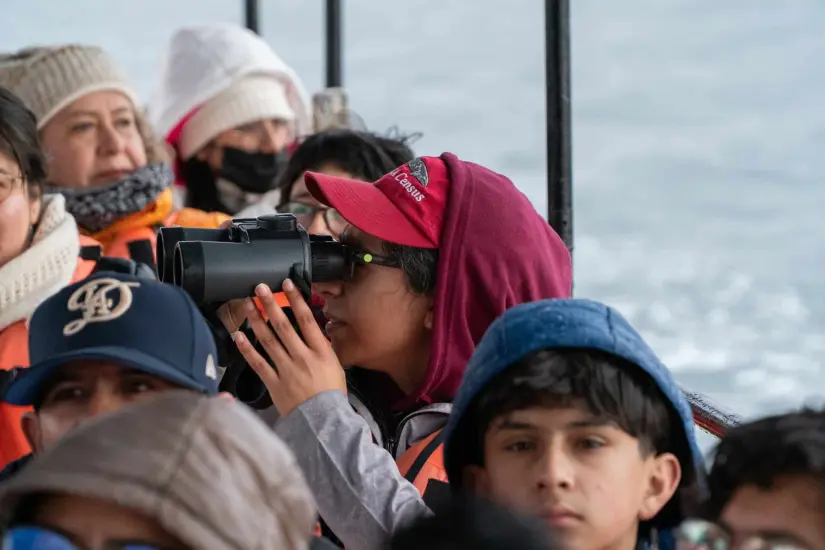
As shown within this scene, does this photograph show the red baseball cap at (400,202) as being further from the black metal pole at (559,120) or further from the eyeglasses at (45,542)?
the eyeglasses at (45,542)

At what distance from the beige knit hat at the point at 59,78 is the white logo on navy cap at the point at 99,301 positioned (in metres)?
1.96

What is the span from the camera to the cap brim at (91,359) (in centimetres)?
182

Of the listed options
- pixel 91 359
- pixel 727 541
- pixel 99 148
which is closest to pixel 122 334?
pixel 91 359

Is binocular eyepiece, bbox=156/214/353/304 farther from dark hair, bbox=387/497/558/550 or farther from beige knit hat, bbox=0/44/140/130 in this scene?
beige knit hat, bbox=0/44/140/130

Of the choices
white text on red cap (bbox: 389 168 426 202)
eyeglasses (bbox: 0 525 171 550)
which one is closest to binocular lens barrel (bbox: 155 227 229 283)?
white text on red cap (bbox: 389 168 426 202)

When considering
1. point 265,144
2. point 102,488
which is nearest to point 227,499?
point 102,488

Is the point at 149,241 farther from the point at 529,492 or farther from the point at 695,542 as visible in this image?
the point at 695,542

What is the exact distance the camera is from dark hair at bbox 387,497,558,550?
1.07 meters

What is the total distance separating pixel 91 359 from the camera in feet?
6.10

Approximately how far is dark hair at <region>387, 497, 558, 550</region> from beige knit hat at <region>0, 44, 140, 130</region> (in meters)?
2.90

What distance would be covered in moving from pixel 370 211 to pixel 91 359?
693 millimetres

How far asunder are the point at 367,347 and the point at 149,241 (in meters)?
1.33

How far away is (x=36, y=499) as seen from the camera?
127cm

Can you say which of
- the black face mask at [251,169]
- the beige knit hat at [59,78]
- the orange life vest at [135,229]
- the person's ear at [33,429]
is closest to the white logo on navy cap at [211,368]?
the person's ear at [33,429]
